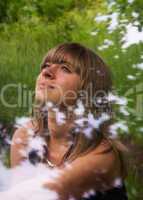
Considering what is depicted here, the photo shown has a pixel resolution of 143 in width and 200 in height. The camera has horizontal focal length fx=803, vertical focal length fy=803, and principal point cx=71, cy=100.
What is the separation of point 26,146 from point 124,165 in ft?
0.99

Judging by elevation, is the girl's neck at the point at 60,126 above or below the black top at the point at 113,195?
above

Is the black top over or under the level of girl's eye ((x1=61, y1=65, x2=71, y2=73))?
under

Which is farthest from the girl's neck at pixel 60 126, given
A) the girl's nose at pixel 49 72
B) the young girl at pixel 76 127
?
the girl's nose at pixel 49 72

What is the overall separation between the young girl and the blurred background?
36 mm

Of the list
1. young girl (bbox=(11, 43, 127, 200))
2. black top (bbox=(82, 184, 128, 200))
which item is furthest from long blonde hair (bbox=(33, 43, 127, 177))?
black top (bbox=(82, 184, 128, 200))

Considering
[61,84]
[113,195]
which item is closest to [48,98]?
[61,84]

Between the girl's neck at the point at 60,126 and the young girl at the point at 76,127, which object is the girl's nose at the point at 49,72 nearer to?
the young girl at the point at 76,127

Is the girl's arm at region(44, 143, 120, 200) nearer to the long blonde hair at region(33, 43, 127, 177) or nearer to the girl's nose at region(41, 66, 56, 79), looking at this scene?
the long blonde hair at region(33, 43, 127, 177)

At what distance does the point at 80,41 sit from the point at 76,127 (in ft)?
0.87

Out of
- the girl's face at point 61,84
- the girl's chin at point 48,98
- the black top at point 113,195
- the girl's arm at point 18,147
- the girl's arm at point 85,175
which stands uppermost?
the girl's face at point 61,84

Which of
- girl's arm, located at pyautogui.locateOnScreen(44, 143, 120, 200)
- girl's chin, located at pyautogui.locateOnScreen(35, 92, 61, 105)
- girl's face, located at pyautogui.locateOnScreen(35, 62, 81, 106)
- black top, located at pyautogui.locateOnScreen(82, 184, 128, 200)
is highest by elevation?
girl's face, located at pyautogui.locateOnScreen(35, 62, 81, 106)

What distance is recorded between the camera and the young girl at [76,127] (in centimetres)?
239

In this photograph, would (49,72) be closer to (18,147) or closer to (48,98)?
(48,98)

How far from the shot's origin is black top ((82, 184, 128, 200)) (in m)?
2.42
